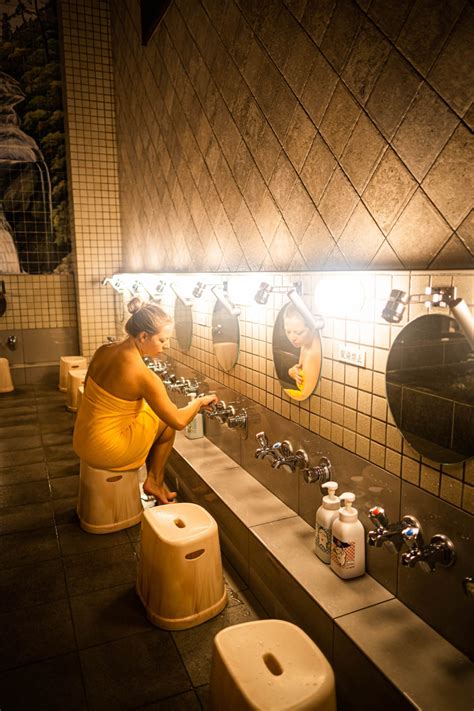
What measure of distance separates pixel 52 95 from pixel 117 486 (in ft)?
23.6

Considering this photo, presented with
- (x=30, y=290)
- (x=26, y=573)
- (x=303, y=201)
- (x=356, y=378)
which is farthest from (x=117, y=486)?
(x=30, y=290)

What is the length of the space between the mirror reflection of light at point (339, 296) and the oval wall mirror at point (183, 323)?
2.34 metres

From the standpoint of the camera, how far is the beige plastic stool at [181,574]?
2957 mm

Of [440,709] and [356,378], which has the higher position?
[356,378]

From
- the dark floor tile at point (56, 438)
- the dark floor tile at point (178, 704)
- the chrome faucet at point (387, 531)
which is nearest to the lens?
the chrome faucet at point (387, 531)

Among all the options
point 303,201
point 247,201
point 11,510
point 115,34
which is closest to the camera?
point 303,201

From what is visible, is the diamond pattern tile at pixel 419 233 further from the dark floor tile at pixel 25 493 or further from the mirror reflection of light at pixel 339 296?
the dark floor tile at pixel 25 493

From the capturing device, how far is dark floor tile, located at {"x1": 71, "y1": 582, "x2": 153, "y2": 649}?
2958 millimetres

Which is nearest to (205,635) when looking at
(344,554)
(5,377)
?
(344,554)

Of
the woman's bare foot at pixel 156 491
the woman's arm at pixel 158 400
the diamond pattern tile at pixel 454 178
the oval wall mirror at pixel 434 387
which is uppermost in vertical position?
the diamond pattern tile at pixel 454 178

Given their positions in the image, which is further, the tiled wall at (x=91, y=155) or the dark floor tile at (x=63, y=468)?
the tiled wall at (x=91, y=155)

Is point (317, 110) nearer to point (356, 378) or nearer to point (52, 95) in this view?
point (356, 378)

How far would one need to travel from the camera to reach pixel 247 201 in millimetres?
3900

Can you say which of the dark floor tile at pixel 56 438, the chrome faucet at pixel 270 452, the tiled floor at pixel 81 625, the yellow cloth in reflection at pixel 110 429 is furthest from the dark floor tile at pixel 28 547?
the dark floor tile at pixel 56 438
